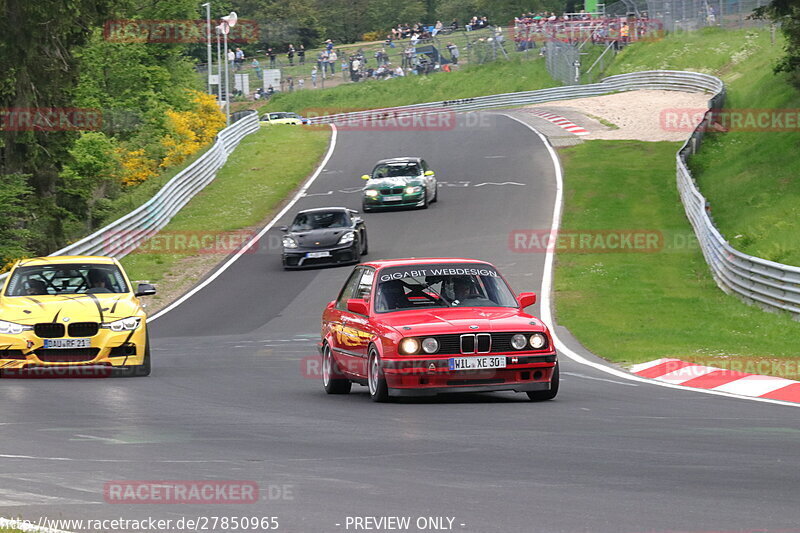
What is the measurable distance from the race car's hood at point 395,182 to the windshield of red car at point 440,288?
975 inches

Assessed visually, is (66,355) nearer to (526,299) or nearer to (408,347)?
(408,347)

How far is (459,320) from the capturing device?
40.1 feet

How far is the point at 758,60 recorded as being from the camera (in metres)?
60.3

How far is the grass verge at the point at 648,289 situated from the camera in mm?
17984

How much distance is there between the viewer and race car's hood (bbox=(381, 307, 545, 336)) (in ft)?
39.2

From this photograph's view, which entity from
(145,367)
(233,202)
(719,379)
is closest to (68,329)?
(145,367)

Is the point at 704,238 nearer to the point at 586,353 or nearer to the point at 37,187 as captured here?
the point at 586,353

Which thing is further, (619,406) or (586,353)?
(586,353)

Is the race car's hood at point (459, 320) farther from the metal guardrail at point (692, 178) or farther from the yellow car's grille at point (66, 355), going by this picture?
the metal guardrail at point (692, 178)

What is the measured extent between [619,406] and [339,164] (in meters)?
39.0

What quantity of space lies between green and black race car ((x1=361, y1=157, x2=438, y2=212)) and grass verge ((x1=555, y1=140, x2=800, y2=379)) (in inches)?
176

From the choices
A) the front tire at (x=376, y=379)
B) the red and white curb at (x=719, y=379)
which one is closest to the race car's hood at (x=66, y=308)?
the front tire at (x=376, y=379)

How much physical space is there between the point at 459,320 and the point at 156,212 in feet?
88.2

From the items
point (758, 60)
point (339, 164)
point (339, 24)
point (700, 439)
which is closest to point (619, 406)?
point (700, 439)
